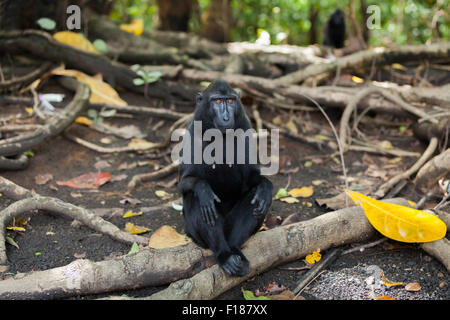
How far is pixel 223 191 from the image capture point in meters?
3.64

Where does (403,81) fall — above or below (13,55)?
below

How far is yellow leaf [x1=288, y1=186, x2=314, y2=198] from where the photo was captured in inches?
179

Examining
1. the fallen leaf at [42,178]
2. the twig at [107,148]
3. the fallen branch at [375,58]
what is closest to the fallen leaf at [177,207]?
the twig at [107,148]

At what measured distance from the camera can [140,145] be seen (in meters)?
5.34

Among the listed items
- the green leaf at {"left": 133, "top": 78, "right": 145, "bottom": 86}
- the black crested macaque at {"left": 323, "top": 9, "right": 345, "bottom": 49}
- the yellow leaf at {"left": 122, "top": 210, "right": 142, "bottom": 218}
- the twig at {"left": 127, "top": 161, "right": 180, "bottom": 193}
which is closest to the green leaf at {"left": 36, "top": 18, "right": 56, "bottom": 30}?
the green leaf at {"left": 133, "top": 78, "right": 145, "bottom": 86}

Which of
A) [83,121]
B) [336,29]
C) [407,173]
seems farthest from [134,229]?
[336,29]

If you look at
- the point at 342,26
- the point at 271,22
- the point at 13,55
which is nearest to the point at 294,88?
the point at 13,55

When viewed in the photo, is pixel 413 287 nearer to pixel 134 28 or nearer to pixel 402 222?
pixel 402 222

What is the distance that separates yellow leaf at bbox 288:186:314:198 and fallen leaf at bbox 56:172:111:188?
1941 millimetres

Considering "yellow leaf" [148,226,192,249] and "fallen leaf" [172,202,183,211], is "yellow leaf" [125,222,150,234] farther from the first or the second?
"fallen leaf" [172,202,183,211]

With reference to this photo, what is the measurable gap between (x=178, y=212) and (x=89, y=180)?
112cm
